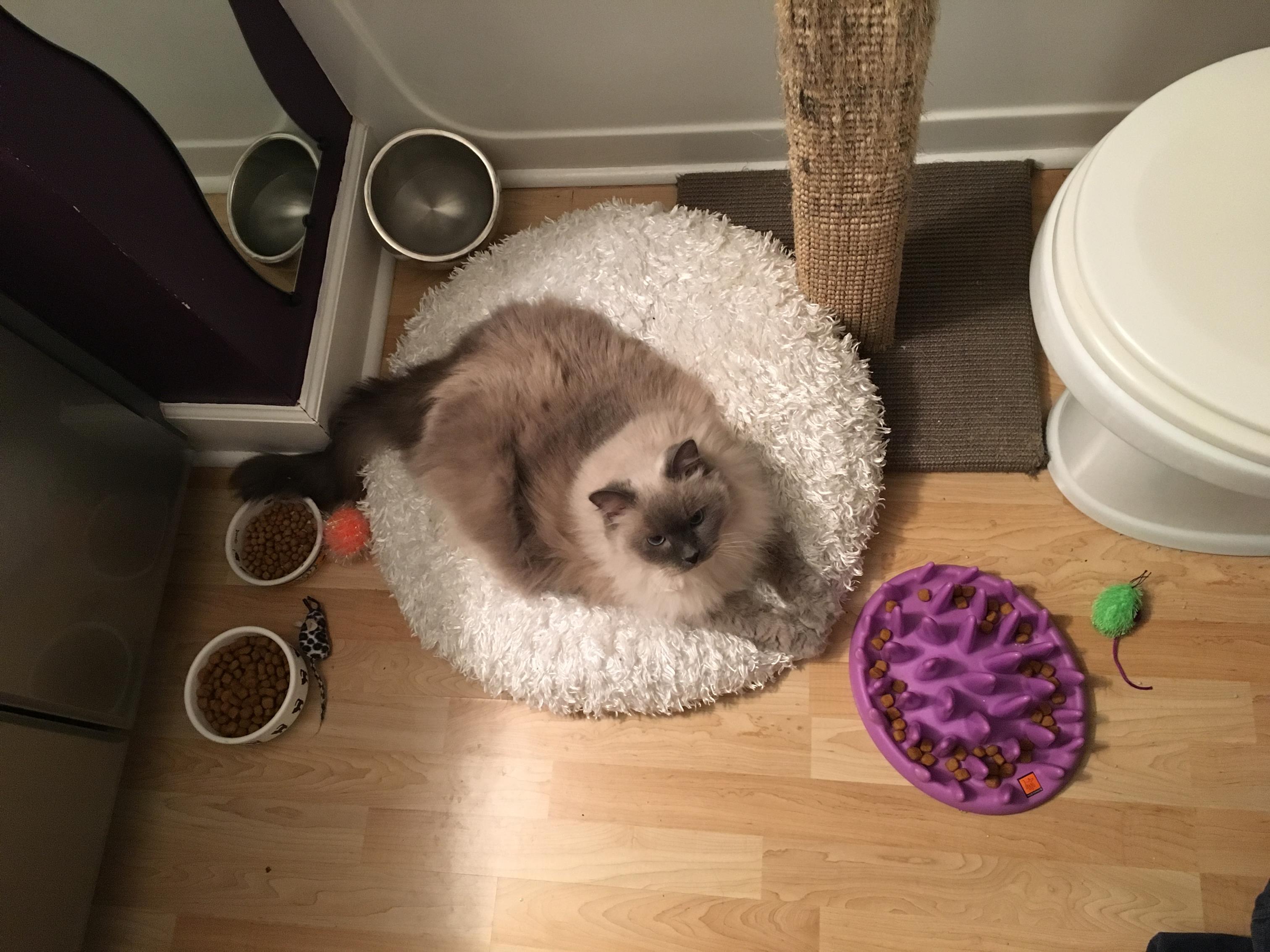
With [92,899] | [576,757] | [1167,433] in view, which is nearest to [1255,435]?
[1167,433]

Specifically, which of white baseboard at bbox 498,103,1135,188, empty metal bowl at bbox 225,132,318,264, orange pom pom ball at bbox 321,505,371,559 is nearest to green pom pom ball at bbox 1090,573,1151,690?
white baseboard at bbox 498,103,1135,188

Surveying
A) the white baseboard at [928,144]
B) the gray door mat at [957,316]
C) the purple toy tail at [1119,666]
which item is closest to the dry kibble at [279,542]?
the white baseboard at [928,144]

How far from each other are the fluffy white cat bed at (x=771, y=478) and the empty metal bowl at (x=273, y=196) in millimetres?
452

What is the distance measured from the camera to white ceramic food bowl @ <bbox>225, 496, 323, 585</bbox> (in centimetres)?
169

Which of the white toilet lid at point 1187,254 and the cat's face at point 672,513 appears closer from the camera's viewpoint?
the white toilet lid at point 1187,254

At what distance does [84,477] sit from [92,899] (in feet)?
2.73

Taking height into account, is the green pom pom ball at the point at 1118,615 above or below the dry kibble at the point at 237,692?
below

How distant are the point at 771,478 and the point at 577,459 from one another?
1.21 ft

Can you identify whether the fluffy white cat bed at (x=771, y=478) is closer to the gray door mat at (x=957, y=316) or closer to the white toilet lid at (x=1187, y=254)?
the gray door mat at (x=957, y=316)

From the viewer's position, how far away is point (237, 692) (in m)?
1.61

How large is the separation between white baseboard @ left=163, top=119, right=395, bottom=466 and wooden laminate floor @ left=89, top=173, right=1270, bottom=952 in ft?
1.06

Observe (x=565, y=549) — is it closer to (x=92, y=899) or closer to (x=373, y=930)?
(x=373, y=930)

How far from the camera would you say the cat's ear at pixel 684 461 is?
1202 mm

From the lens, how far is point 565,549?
142 cm
